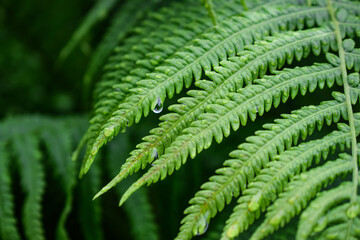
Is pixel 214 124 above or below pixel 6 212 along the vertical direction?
above

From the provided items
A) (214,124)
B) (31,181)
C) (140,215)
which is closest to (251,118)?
(214,124)

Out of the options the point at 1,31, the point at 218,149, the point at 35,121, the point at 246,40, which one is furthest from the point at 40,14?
the point at 246,40

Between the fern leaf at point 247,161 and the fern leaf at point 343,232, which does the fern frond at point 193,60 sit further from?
the fern leaf at point 343,232

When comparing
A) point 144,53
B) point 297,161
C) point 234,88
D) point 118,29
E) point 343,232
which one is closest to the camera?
point 343,232

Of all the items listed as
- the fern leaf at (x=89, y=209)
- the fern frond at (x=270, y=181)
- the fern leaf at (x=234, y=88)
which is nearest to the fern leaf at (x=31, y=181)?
the fern leaf at (x=89, y=209)

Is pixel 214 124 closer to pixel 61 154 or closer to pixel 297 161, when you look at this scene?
pixel 297 161

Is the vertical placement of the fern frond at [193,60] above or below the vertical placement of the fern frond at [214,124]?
above

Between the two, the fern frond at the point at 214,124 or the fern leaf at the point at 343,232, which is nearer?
the fern leaf at the point at 343,232
